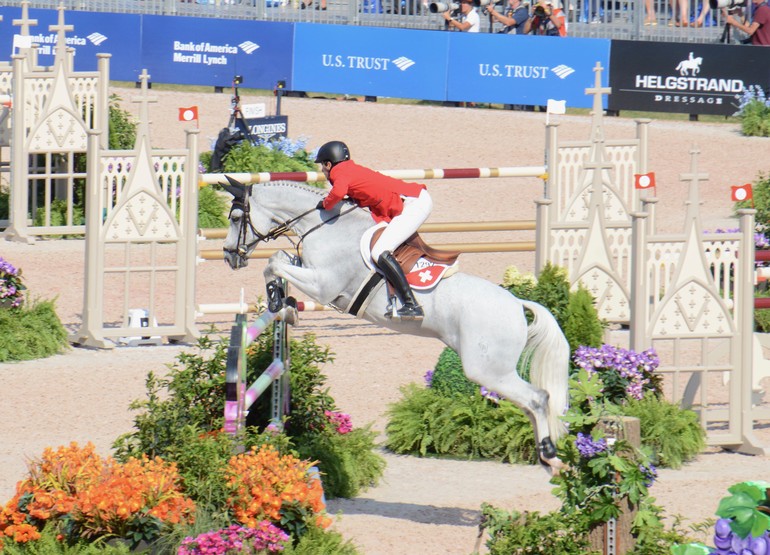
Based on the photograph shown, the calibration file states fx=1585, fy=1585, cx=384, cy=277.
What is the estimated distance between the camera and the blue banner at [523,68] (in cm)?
2491

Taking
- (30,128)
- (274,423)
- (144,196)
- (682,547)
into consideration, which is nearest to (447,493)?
(274,423)

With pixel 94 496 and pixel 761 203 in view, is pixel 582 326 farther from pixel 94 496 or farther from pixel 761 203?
pixel 761 203

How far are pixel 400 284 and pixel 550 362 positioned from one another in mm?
1085

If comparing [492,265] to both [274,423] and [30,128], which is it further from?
[274,423]

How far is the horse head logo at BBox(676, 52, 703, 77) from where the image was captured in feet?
80.1

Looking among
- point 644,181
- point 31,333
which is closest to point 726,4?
point 644,181

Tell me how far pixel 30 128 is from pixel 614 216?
22.4ft

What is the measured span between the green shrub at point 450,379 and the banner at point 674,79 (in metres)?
13.9

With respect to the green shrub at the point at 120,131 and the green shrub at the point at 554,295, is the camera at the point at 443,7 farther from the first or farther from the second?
the green shrub at the point at 554,295

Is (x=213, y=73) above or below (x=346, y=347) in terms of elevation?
above

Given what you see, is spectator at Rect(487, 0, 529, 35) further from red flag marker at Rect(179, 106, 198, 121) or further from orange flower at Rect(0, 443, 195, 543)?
orange flower at Rect(0, 443, 195, 543)

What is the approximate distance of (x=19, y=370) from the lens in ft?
43.1

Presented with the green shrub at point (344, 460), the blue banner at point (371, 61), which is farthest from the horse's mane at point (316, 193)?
the blue banner at point (371, 61)

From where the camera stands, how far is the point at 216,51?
27.0 meters
